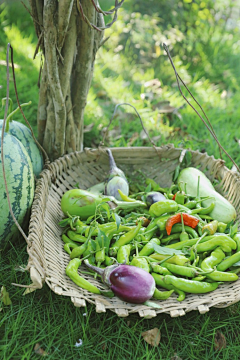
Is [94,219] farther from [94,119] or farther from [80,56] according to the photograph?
[94,119]

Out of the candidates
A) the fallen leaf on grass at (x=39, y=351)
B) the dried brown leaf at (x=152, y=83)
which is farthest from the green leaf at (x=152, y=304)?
the dried brown leaf at (x=152, y=83)

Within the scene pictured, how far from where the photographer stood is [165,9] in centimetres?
436

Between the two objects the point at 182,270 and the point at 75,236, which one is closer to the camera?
the point at 182,270

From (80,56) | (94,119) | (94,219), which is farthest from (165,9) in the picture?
(94,219)

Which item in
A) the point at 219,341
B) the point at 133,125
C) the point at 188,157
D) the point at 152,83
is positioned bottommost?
the point at 219,341

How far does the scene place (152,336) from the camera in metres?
1.51

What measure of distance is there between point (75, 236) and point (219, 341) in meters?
0.85

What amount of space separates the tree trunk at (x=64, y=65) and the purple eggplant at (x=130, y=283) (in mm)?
1053

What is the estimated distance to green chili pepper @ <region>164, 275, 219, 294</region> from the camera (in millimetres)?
1547

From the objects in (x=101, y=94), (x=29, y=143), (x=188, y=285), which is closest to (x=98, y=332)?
(x=188, y=285)

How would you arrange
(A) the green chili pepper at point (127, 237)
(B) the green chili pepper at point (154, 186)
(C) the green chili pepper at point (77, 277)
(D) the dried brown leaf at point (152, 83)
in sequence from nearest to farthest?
(C) the green chili pepper at point (77, 277) < (A) the green chili pepper at point (127, 237) < (B) the green chili pepper at point (154, 186) < (D) the dried brown leaf at point (152, 83)

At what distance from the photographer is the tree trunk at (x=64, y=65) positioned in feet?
6.19

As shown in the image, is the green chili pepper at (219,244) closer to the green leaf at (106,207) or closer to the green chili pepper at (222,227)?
the green chili pepper at (222,227)

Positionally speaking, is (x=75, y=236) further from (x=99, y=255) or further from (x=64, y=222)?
(x=99, y=255)
